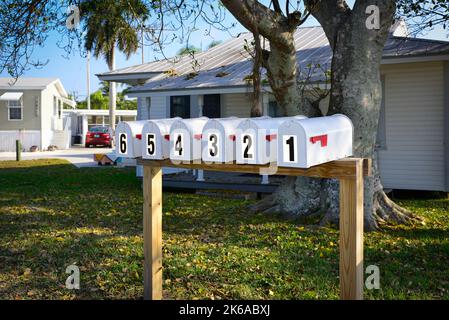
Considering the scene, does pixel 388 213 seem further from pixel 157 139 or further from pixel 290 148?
pixel 290 148

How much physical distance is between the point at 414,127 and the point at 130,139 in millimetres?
9210

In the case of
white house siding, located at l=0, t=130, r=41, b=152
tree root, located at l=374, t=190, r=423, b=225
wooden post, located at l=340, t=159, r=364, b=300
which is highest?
white house siding, located at l=0, t=130, r=41, b=152

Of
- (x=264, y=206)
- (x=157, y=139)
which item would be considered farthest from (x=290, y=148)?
(x=264, y=206)

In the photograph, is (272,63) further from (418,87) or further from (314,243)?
(418,87)

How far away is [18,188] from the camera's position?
1461 centimetres

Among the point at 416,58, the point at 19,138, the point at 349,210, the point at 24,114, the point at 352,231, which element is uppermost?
the point at 24,114

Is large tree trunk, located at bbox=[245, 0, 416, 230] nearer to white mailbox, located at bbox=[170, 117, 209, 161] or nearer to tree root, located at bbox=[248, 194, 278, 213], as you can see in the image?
tree root, located at bbox=[248, 194, 278, 213]

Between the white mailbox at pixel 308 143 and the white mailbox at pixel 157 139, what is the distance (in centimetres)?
114

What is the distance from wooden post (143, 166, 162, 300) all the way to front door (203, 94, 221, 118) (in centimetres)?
1157

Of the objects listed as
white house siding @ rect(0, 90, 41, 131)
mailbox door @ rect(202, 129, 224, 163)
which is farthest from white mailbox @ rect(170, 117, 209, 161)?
white house siding @ rect(0, 90, 41, 131)

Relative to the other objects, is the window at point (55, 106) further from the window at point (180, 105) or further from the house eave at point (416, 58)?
the house eave at point (416, 58)

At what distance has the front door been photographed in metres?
16.5

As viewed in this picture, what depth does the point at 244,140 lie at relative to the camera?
413 cm

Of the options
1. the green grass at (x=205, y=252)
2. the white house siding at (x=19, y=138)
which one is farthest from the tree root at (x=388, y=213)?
the white house siding at (x=19, y=138)
